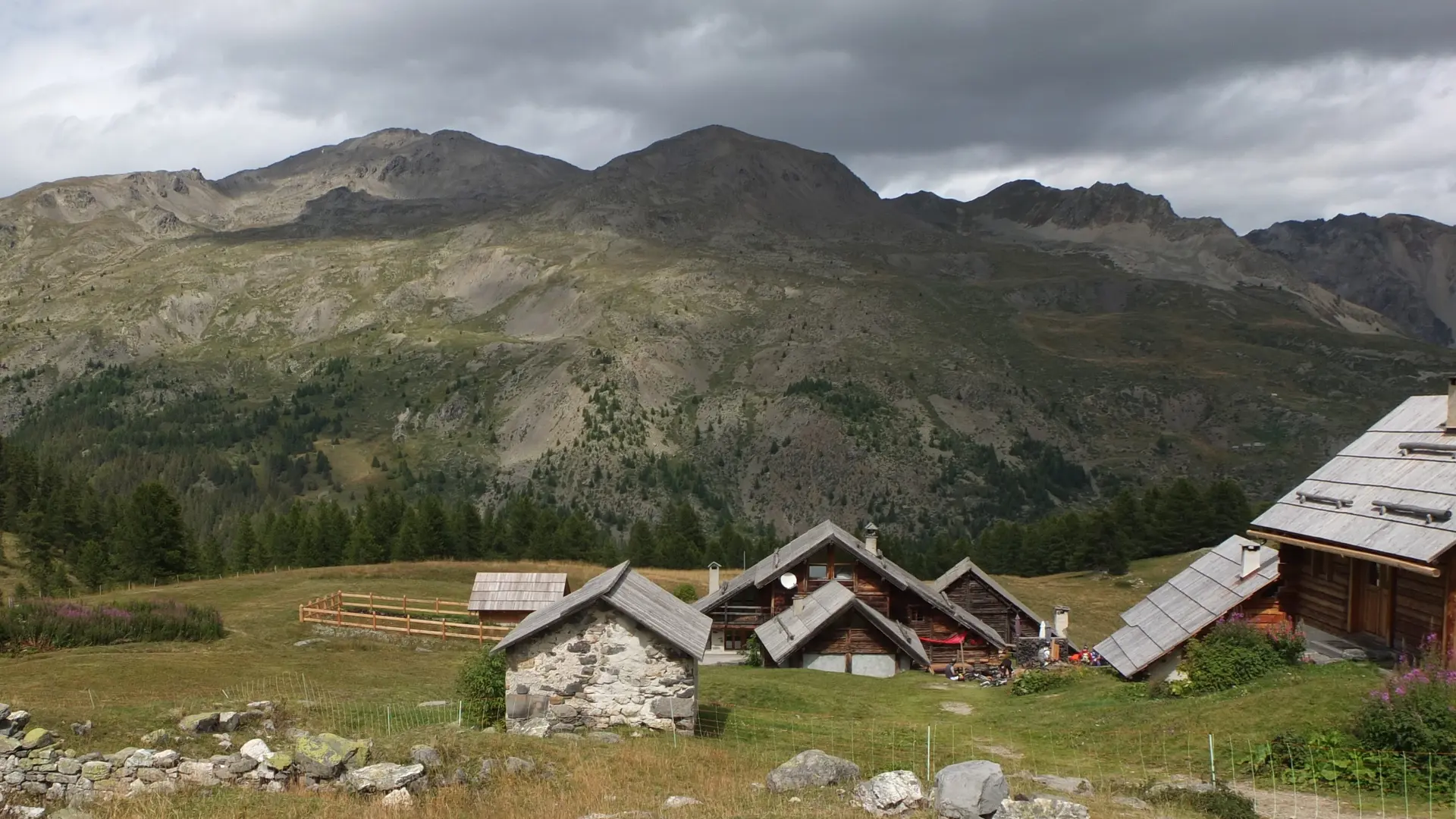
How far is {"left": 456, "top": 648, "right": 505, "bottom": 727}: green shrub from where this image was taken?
2603cm

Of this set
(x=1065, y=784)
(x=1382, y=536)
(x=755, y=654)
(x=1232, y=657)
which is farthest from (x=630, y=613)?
(x=755, y=654)

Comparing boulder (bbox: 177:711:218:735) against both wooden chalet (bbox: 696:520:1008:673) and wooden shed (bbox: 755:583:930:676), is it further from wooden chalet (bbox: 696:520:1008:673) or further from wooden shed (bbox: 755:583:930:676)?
wooden chalet (bbox: 696:520:1008:673)

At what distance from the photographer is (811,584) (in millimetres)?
54875

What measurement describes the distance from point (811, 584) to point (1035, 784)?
3477 centimetres

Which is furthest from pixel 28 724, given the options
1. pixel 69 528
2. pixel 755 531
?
pixel 755 531

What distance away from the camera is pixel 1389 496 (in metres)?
28.6

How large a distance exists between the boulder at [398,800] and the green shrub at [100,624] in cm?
3109

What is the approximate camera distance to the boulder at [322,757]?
1864cm

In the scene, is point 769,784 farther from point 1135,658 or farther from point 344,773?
point 1135,658

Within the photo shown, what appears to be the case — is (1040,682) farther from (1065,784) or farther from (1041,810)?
(1041,810)

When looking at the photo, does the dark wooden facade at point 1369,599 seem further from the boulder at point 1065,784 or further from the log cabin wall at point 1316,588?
the boulder at point 1065,784

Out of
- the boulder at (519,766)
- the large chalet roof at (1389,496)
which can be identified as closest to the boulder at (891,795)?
the boulder at (519,766)

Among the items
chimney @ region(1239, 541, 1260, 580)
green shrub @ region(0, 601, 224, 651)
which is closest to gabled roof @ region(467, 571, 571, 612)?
green shrub @ region(0, 601, 224, 651)

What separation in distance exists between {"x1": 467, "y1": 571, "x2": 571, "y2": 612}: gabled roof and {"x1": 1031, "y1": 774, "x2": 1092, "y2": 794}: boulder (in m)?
34.6
